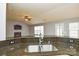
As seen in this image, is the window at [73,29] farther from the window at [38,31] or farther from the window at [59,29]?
the window at [38,31]

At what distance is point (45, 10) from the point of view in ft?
3.86

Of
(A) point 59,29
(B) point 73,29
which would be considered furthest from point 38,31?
(B) point 73,29

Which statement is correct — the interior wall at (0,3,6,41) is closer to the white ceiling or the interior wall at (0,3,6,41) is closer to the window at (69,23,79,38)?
the white ceiling

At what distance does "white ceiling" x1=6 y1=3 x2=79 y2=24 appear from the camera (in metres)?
1.18

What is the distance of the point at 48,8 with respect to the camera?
1182 millimetres

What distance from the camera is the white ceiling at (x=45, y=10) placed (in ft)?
3.87

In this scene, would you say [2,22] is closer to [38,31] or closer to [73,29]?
[38,31]

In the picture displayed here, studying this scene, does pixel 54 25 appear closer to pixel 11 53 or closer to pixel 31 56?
pixel 31 56

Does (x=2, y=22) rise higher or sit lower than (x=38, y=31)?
higher

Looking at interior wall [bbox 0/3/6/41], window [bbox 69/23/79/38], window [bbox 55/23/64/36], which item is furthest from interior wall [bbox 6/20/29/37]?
window [bbox 69/23/79/38]

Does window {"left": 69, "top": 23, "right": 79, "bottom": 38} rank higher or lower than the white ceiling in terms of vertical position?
lower

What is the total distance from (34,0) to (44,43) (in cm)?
50

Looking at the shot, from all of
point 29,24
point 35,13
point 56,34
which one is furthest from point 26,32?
point 56,34

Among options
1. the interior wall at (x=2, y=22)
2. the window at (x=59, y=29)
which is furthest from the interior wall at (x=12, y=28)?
the window at (x=59, y=29)
